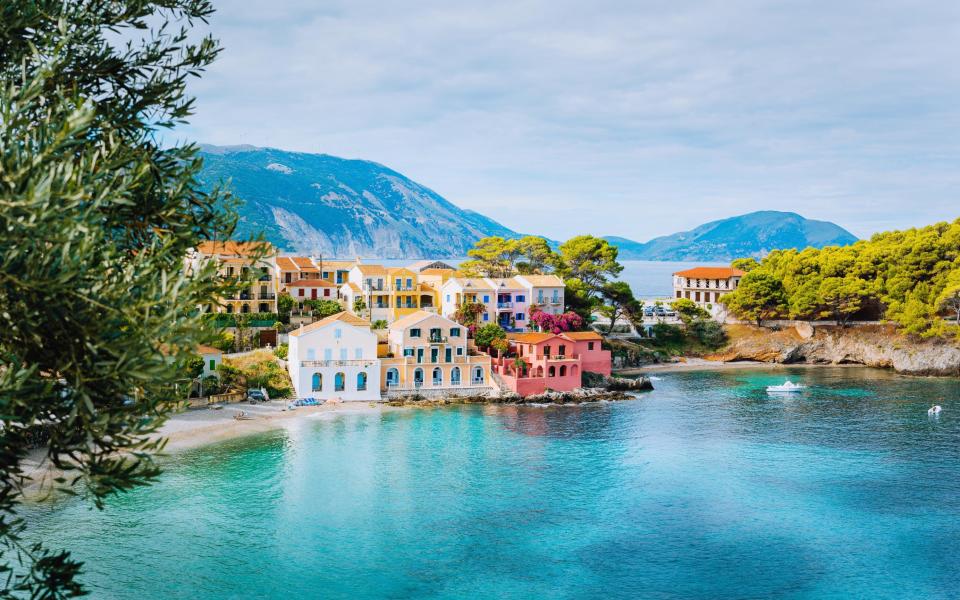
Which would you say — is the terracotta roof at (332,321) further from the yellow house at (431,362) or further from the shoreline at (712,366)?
the shoreline at (712,366)

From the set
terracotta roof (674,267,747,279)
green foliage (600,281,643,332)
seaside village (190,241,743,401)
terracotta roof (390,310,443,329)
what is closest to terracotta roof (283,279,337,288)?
seaside village (190,241,743,401)

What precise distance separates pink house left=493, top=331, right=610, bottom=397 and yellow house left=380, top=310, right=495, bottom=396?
1.89 m

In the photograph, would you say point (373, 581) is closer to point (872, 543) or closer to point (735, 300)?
point (872, 543)

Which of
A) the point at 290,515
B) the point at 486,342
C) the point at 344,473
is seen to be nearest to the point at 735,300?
the point at 486,342

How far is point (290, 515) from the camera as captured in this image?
27.3 m

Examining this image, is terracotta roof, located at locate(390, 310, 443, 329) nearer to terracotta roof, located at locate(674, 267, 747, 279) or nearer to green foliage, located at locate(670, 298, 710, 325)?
green foliage, located at locate(670, 298, 710, 325)

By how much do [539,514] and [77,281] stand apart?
76.3 ft

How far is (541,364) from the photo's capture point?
50.8m

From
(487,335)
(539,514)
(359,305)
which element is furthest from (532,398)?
(539,514)

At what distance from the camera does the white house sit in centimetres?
4528

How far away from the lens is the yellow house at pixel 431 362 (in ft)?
158

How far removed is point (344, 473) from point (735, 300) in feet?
171

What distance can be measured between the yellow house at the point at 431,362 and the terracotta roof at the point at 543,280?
1394cm

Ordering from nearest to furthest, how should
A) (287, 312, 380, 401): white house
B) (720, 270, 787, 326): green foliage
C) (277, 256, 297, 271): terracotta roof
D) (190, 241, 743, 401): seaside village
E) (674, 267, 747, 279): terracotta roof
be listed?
(287, 312, 380, 401): white house → (190, 241, 743, 401): seaside village → (277, 256, 297, 271): terracotta roof → (720, 270, 787, 326): green foliage → (674, 267, 747, 279): terracotta roof
